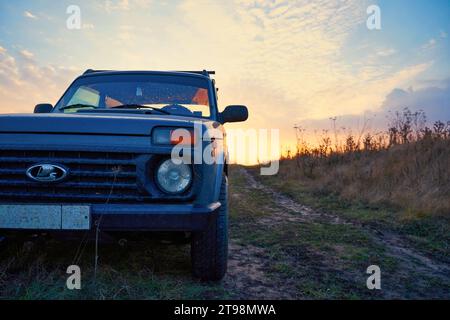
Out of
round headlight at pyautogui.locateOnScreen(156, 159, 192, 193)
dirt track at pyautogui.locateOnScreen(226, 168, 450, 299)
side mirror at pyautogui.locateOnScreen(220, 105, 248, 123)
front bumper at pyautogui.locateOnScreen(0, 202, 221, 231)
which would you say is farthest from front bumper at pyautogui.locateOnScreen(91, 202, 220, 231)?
side mirror at pyautogui.locateOnScreen(220, 105, 248, 123)

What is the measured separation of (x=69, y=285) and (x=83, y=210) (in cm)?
51

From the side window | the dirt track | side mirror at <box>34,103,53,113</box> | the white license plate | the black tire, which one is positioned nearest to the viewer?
the white license plate

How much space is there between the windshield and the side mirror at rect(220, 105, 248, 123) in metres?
0.18

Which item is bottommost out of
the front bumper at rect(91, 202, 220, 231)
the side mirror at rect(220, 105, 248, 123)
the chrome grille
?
the front bumper at rect(91, 202, 220, 231)

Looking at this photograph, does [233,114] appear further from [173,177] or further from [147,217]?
[147,217]

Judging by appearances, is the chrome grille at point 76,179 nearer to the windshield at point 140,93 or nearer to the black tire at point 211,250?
the black tire at point 211,250

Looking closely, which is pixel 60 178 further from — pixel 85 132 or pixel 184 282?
pixel 184 282

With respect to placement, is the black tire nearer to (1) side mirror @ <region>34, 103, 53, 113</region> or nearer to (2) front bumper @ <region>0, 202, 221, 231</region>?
(2) front bumper @ <region>0, 202, 221, 231</region>

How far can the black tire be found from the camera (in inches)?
93.2

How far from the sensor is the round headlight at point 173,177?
219 centimetres

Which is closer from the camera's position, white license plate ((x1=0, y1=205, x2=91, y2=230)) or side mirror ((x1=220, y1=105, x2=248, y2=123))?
white license plate ((x1=0, y1=205, x2=91, y2=230))

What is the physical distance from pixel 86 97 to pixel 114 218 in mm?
1771

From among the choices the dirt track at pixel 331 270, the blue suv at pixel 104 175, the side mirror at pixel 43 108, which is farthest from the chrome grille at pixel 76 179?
the side mirror at pixel 43 108
